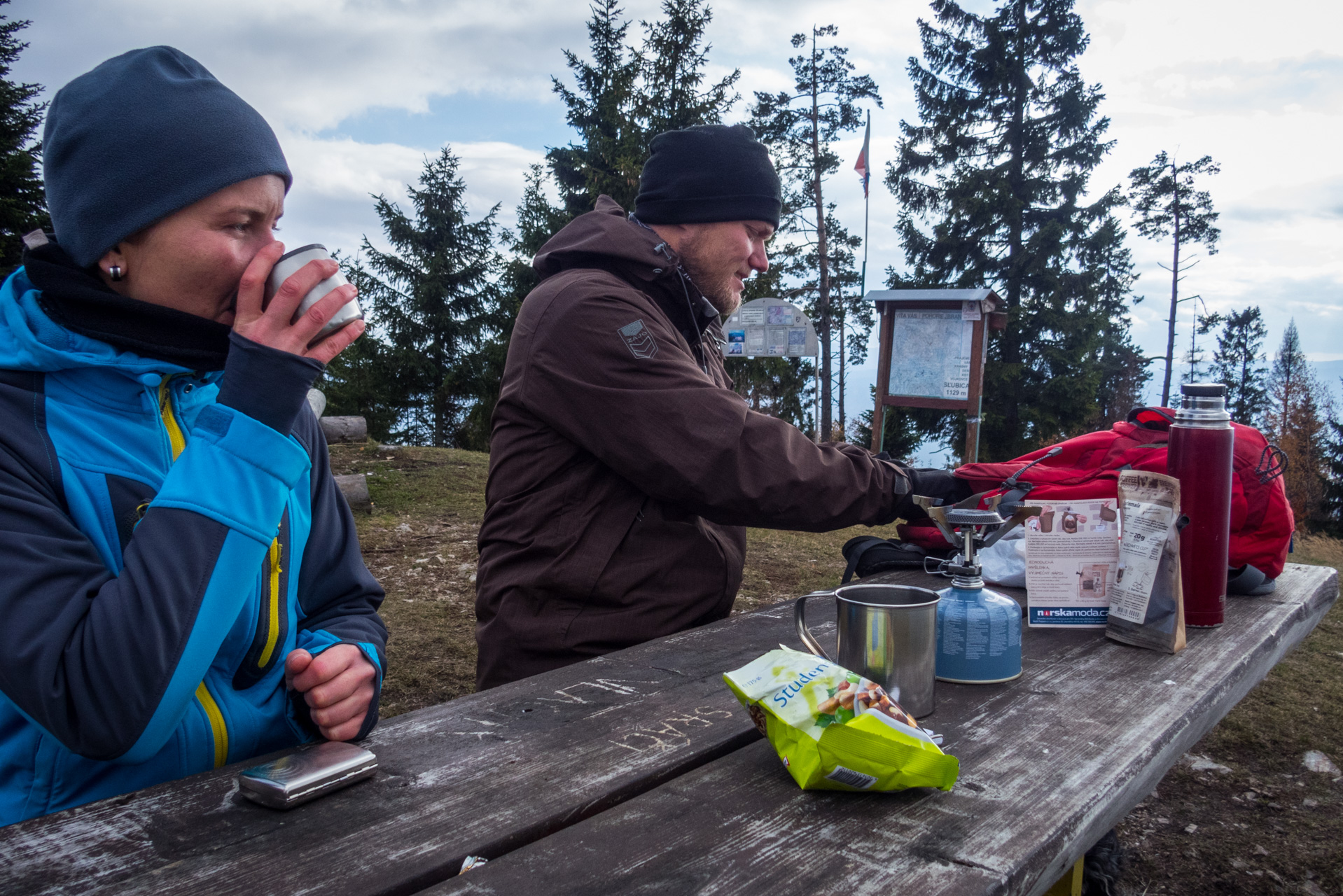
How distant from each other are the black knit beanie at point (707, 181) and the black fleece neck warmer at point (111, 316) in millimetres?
1404

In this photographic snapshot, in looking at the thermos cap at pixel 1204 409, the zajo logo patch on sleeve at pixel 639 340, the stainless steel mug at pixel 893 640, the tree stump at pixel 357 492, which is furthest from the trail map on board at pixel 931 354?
the stainless steel mug at pixel 893 640

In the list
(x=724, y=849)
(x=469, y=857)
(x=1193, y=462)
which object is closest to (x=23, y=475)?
(x=469, y=857)

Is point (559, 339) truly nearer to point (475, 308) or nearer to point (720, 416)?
point (720, 416)

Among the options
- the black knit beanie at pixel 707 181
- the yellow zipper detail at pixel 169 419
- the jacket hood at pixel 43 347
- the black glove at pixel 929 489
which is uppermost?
the black knit beanie at pixel 707 181

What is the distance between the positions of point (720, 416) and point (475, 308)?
60.4 ft

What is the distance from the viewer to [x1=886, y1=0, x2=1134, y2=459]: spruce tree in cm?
1967

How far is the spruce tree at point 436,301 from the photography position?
18.5m

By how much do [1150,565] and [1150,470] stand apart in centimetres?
39

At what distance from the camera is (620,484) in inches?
73.9

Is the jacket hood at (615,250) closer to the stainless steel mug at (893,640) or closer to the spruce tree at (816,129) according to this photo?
the stainless steel mug at (893,640)

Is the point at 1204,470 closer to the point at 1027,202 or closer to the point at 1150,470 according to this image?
the point at 1150,470

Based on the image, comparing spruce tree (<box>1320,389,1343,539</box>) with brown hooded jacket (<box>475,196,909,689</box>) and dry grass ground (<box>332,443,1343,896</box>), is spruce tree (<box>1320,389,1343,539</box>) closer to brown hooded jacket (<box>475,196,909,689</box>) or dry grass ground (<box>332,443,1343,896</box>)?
dry grass ground (<box>332,443,1343,896</box>)

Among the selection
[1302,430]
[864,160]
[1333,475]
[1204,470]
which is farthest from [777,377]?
[1302,430]

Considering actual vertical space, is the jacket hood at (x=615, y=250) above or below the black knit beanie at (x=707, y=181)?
below
